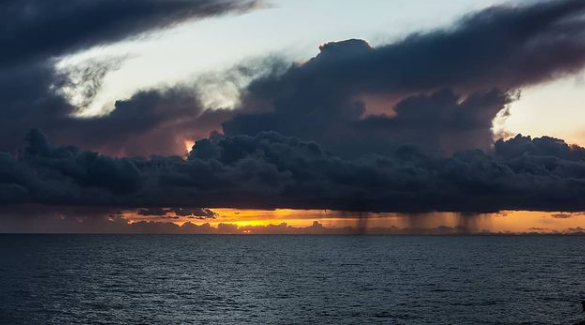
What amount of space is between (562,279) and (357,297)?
221 ft

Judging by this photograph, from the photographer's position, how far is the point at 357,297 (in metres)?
112

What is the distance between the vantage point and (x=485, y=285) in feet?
446

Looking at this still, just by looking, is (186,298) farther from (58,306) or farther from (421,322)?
(421,322)

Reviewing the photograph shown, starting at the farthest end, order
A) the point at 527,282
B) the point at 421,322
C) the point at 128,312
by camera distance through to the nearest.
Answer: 1. the point at 527,282
2. the point at 128,312
3. the point at 421,322

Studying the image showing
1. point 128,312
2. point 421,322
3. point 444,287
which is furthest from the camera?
point 444,287

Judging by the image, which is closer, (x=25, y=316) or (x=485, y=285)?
(x=25, y=316)

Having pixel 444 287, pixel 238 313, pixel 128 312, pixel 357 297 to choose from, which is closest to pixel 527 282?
pixel 444 287

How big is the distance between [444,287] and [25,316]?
83915 millimetres

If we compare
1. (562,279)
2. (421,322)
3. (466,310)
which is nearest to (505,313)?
(466,310)

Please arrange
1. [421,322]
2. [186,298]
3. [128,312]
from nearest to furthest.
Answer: [421,322]
[128,312]
[186,298]

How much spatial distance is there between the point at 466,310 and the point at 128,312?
53.2 m

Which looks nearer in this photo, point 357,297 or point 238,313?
point 238,313

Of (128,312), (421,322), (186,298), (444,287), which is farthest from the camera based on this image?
(444,287)

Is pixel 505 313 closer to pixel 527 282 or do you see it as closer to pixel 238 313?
pixel 238 313
